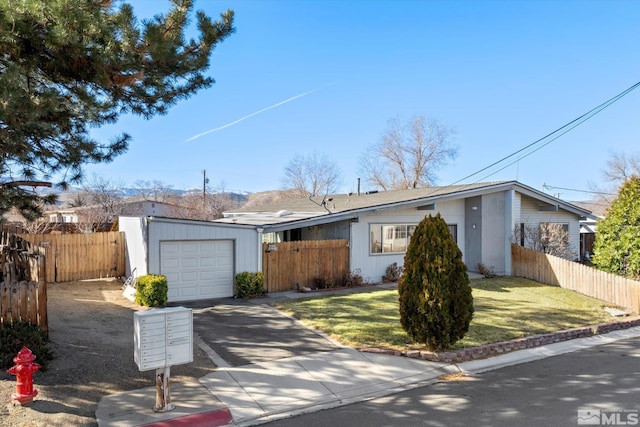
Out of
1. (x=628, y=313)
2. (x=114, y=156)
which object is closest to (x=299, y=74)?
(x=114, y=156)

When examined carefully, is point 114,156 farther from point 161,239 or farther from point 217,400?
point 217,400

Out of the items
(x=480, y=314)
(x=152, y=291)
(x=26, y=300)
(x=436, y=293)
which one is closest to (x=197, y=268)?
(x=152, y=291)

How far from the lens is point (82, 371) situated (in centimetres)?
686

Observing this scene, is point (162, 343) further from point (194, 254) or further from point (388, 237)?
point (388, 237)

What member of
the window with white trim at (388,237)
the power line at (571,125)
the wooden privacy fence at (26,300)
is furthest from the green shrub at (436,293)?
the power line at (571,125)

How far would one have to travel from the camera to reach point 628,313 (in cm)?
1291

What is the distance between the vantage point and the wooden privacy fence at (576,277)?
44.7 ft

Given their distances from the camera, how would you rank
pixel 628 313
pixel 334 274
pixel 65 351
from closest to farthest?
pixel 65 351 < pixel 628 313 < pixel 334 274

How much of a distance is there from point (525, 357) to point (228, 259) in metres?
9.09

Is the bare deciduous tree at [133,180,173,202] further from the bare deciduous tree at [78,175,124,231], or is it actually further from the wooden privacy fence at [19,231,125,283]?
the wooden privacy fence at [19,231,125,283]

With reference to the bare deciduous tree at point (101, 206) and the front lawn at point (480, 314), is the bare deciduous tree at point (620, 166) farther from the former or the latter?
the bare deciduous tree at point (101, 206)

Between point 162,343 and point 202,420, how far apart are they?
44.7 inches

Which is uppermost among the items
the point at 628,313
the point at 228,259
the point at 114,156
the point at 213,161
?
the point at 213,161

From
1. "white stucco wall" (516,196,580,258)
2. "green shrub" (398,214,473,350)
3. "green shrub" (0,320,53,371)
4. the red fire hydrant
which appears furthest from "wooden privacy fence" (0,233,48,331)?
"white stucco wall" (516,196,580,258)
